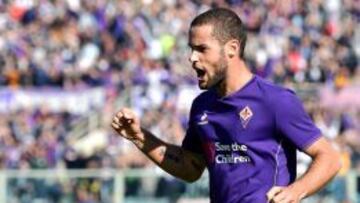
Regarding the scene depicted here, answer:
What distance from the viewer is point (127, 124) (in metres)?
6.41

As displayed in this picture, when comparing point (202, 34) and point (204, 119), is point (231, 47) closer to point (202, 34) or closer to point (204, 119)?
point (202, 34)

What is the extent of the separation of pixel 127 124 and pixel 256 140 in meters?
0.75

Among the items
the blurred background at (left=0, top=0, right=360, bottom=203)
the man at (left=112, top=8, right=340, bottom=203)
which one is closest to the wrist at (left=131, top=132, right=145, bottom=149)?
the man at (left=112, top=8, right=340, bottom=203)

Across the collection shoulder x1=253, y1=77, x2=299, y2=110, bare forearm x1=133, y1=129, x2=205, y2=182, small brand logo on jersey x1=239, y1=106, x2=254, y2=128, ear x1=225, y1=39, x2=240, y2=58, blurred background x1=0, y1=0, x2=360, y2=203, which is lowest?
blurred background x1=0, y1=0, x2=360, y2=203

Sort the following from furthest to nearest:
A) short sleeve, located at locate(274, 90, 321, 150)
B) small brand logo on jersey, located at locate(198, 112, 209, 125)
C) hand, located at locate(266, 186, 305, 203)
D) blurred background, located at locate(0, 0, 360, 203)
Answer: blurred background, located at locate(0, 0, 360, 203)
small brand logo on jersey, located at locate(198, 112, 209, 125)
short sleeve, located at locate(274, 90, 321, 150)
hand, located at locate(266, 186, 305, 203)

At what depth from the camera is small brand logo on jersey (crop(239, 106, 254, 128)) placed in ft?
19.7

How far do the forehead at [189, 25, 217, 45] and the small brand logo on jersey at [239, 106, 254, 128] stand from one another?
0.36m

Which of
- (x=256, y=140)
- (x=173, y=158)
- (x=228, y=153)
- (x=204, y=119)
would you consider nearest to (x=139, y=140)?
(x=173, y=158)

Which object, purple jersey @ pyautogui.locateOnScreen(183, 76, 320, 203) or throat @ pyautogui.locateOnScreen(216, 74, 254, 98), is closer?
purple jersey @ pyautogui.locateOnScreen(183, 76, 320, 203)

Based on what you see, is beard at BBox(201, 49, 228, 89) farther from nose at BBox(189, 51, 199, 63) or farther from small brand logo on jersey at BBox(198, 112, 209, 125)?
small brand logo on jersey at BBox(198, 112, 209, 125)

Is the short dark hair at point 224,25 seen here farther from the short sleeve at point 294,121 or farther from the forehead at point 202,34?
the short sleeve at point 294,121

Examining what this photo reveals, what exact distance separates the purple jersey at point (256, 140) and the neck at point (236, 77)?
26mm

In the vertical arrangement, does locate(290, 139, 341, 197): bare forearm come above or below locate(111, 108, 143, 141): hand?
below

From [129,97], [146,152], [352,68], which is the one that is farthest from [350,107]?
[146,152]
